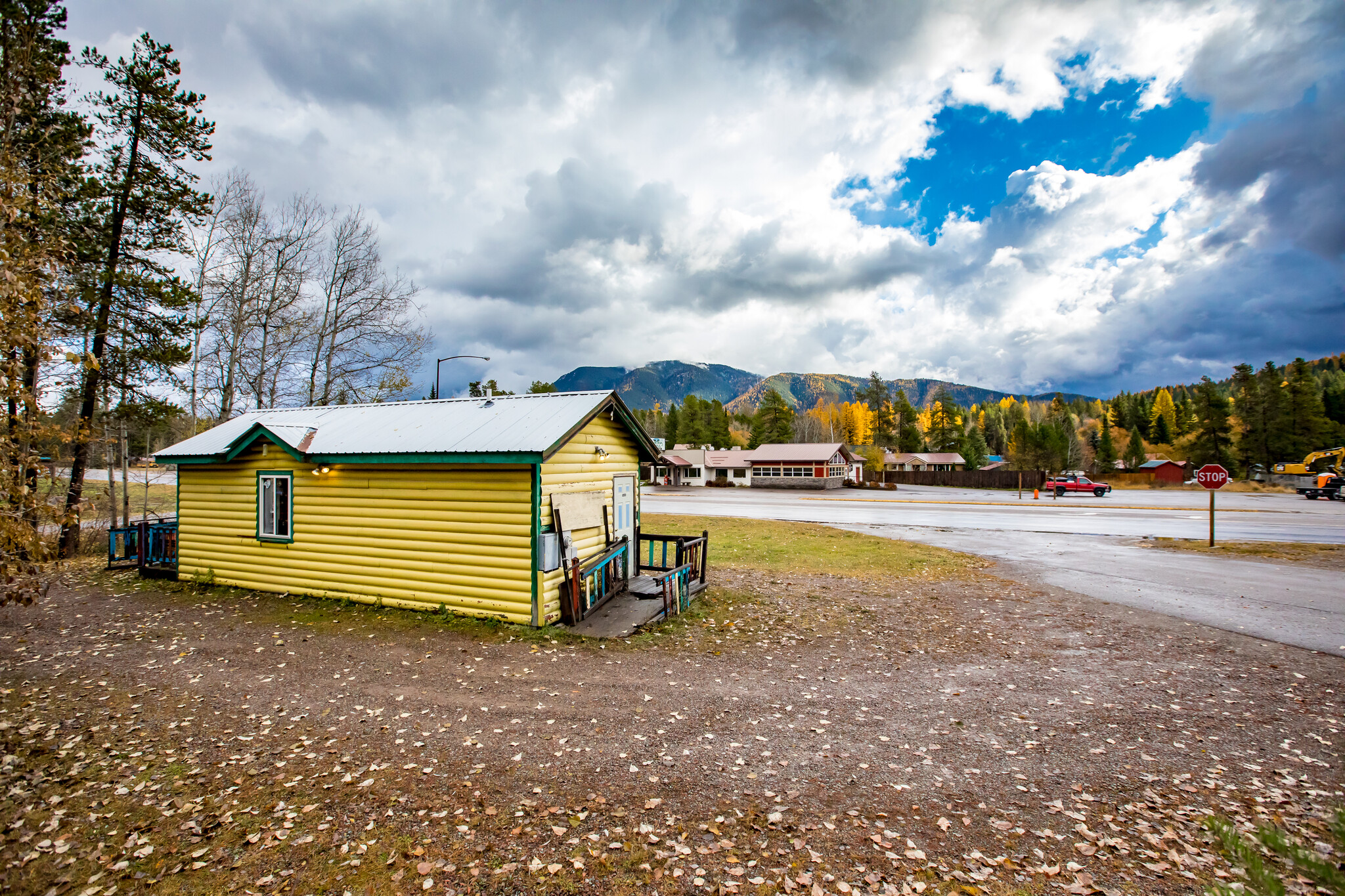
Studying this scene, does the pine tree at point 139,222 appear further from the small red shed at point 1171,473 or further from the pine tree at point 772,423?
the small red shed at point 1171,473

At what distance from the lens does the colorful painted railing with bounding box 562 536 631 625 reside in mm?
9898

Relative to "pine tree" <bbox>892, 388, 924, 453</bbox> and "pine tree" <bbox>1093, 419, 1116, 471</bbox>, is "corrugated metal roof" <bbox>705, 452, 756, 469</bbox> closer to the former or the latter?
"pine tree" <bbox>892, 388, 924, 453</bbox>

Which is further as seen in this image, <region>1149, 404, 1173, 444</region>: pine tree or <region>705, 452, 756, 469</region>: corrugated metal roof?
<region>1149, 404, 1173, 444</region>: pine tree

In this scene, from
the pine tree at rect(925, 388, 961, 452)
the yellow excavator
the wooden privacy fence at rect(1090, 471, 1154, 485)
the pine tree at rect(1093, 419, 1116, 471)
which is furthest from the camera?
the pine tree at rect(925, 388, 961, 452)

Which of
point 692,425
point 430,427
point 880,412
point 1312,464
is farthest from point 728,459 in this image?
point 430,427

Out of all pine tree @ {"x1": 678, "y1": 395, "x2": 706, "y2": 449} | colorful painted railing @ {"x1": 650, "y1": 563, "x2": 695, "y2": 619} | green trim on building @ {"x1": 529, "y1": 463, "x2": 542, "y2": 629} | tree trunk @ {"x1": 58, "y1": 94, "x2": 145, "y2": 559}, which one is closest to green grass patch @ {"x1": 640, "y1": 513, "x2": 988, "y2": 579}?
colorful painted railing @ {"x1": 650, "y1": 563, "x2": 695, "y2": 619}

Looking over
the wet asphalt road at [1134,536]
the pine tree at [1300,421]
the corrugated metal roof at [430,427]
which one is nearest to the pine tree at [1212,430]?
the pine tree at [1300,421]

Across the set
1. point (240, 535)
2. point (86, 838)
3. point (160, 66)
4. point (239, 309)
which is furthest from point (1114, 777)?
point (239, 309)

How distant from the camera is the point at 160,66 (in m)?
15.8

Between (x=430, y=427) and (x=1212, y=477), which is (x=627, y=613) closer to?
(x=430, y=427)

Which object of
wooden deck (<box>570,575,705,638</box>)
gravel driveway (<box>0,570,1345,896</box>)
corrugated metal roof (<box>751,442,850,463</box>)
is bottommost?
gravel driveway (<box>0,570,1345,896</box>)

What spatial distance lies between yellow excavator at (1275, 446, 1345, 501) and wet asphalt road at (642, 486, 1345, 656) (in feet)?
4.63

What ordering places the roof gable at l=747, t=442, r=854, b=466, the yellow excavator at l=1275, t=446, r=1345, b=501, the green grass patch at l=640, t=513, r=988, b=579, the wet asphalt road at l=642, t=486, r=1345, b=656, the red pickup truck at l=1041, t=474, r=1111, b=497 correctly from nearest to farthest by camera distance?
the wet asphalt road at l=642, t=486, r=1345, b=656 < the green grass patch at l=640, t=513, r=988, b=579 < the yellow excavator at l=1275, t=446, r=1345, b=501 < the red pickup truck at l=1041, t=474, r=1111, b=497 < the roof gable at l=747, t=442, r=854, b=466

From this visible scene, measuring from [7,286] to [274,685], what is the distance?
5.30 metres
